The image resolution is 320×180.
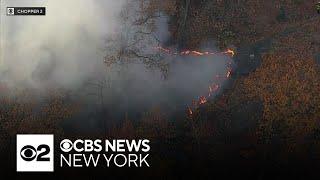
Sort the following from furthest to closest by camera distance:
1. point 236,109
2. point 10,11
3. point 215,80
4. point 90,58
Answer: point 90,58
point 10,11
point 215,80
point 236,109

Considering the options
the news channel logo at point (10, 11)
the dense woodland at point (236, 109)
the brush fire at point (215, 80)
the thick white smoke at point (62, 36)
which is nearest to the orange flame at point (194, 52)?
the brush fire at point (215, 80)

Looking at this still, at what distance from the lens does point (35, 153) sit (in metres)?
22.8

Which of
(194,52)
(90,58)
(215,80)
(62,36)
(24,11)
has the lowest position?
(215,80)

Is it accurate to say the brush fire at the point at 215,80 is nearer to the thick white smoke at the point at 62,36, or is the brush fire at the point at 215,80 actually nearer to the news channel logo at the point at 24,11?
the thick white smoke at the point at 62,36

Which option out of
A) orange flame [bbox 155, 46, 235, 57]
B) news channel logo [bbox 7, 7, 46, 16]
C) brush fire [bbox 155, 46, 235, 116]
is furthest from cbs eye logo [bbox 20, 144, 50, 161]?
orange flame [bbox 155, 46, 235, 57]

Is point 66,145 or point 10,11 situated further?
point 10,11

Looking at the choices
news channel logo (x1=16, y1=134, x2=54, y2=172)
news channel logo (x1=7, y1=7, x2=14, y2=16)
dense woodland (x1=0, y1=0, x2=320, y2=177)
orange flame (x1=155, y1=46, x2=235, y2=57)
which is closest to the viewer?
news channel logo (x1=16, y1=134, x2=54, y2=172)

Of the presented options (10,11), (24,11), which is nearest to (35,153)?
(24,11)

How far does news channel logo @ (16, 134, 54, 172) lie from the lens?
904 inches

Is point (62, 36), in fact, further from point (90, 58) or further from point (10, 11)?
point (10, 11)

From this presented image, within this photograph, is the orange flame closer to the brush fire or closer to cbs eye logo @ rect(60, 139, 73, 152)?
the brush fire

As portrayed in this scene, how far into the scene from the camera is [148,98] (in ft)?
92.7

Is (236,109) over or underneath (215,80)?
underneath

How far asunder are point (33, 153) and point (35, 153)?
91 millimetres
